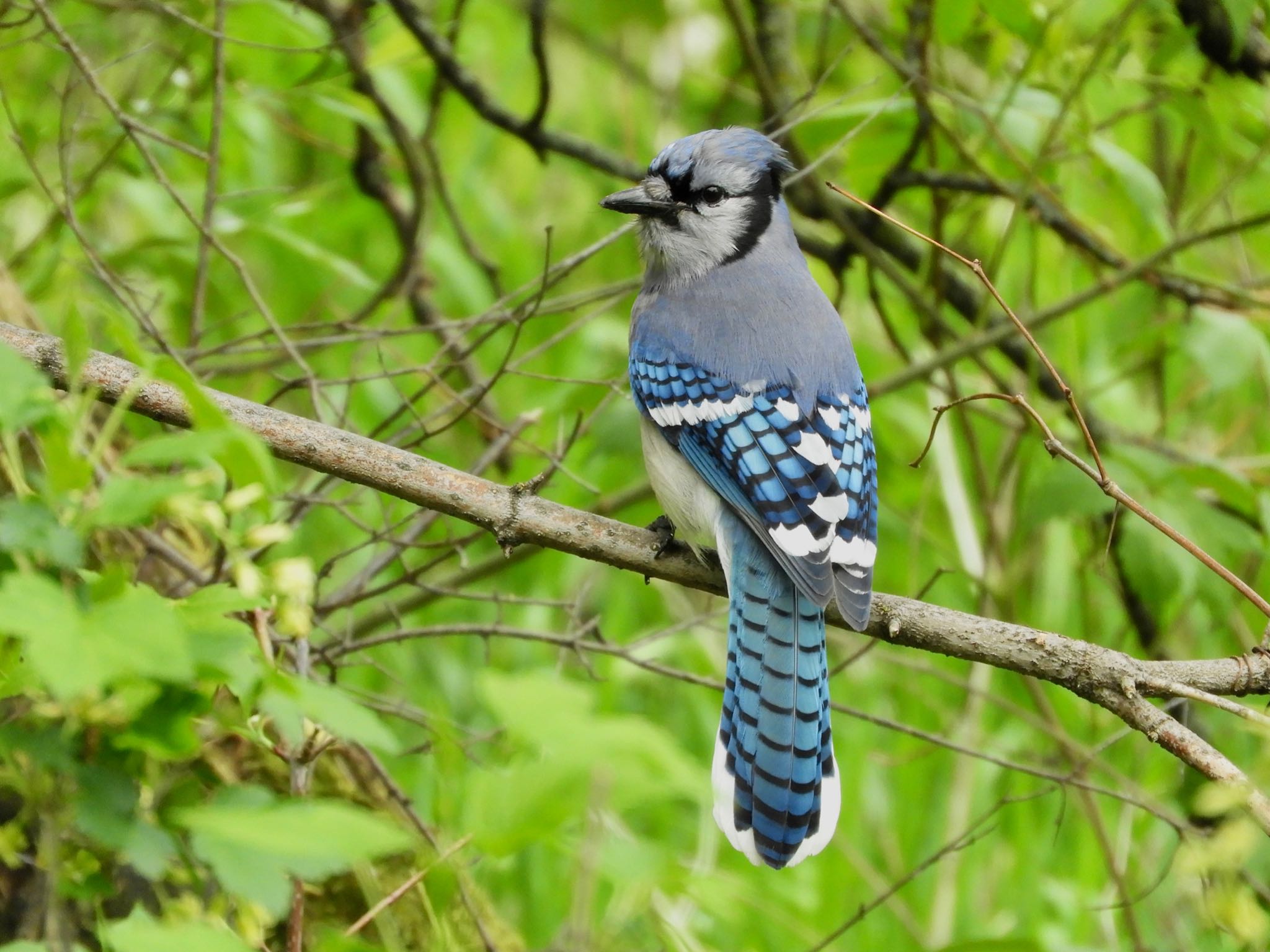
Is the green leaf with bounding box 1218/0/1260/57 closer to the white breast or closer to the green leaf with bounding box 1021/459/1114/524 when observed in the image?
the green leaf with bounding box 1021/459/1114/524

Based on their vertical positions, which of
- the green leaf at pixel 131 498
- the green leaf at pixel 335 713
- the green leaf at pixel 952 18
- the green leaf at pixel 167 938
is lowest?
the green leaf at pixel 167 938

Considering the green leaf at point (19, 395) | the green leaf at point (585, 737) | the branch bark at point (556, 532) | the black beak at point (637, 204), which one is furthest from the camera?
the black beak at point (637, 204)

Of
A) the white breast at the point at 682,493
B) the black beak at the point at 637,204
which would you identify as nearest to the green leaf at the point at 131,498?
the white breast at the point at 682,493

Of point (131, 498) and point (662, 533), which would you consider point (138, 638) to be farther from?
point (662, 533)

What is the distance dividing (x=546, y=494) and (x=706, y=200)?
0.75m

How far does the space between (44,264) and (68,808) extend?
5.91ft

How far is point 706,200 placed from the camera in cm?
307

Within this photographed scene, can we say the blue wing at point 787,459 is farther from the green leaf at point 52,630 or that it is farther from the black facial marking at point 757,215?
the green leaf at point 52,630

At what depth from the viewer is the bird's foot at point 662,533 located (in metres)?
2.14

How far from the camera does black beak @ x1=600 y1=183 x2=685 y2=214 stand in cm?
290

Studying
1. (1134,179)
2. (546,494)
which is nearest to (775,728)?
(546,494)

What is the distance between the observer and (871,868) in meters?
3.37

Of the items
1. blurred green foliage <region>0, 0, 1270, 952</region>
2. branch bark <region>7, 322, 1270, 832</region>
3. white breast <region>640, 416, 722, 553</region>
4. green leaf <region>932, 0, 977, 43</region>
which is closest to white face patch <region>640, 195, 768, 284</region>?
blurred green foliage <region>0, 0, 1270, 952</region>

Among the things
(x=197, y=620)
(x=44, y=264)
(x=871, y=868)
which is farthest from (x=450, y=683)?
(x=197, y=620)
